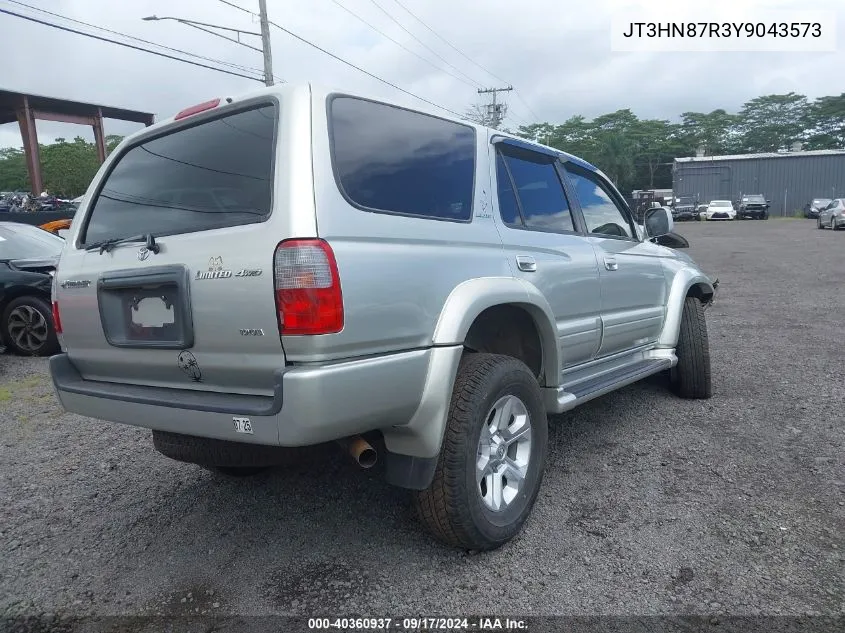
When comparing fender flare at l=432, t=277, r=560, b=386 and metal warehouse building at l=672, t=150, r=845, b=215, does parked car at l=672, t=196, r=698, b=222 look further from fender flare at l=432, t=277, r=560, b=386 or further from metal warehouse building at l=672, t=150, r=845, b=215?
fender flare at l=432, t=277, r=560, b=386

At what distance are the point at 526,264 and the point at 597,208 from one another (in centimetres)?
140

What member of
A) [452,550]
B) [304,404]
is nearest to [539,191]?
[452,550]

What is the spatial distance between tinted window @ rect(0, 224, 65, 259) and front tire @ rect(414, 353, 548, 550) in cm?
618

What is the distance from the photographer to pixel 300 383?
2150 mm

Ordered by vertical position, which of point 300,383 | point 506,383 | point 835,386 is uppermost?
point 300,383

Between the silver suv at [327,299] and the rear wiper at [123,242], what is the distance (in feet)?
0.04

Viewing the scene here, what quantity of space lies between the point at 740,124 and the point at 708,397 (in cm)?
7946

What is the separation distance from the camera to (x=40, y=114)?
31156 mm

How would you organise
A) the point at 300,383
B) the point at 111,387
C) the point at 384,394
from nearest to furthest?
the point at 300,383
the point at 384,394
the point at 111,387

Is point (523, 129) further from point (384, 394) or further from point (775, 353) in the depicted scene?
point (384, 394)

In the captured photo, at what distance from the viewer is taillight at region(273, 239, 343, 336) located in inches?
86.0

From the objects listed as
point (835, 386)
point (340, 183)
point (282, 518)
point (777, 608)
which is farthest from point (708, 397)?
point (340, 183)

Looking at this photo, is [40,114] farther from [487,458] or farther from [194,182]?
[487,458]

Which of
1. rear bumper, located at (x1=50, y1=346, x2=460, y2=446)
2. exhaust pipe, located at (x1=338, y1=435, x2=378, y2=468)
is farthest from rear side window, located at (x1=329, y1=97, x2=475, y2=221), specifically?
exhaust pipe, located at (x1=338, y1=435, x2=378, y2=468)
